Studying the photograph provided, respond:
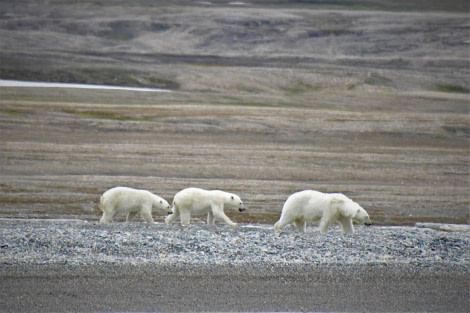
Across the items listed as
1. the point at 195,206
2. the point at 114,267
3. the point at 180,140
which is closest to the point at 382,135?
the point at 180,140

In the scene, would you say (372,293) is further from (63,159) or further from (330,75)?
(330,75)

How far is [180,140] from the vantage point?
1337 inches

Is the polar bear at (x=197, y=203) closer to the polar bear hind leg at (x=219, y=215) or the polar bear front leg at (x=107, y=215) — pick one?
the polar bear hind leg at (x=219, y=215)

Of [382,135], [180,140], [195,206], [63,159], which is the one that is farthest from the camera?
[382,135]

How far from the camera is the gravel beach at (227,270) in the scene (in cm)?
928

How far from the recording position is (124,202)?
16.6 m

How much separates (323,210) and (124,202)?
13.4 ft

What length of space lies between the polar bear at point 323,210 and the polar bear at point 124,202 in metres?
2.83

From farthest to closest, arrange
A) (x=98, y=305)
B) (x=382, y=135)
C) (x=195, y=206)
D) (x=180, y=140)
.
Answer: (x=382, y=135) → (x=180, y=140) → (x=195, y=206) → (x=98, y=305)

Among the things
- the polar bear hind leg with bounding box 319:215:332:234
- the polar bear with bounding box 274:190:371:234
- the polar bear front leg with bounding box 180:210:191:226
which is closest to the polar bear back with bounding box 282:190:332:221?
the polar bear with bounding box 274:190:371:234

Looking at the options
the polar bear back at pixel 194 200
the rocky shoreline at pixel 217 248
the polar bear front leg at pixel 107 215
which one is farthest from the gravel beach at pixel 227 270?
the polar bear front leg at pixel 107 215

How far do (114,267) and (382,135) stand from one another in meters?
28.4

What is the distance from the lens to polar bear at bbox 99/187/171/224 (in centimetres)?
1648

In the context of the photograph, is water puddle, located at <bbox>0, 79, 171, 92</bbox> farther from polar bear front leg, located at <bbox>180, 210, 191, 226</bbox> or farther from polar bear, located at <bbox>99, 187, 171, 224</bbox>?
polar bear front leg, located at <bbox>180, 210, 191, 226</bbox>
